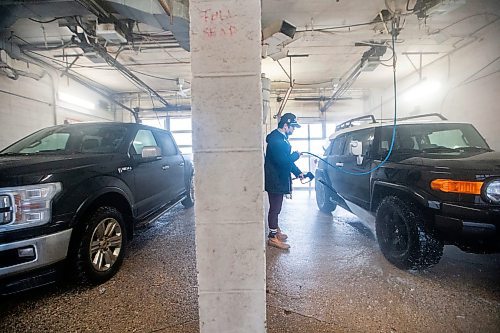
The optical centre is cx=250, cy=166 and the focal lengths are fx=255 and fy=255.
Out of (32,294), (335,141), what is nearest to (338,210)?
(335,141)

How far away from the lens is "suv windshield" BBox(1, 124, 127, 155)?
3078 mm

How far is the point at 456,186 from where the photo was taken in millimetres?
2234

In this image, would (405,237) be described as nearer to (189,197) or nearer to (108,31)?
(189,197)

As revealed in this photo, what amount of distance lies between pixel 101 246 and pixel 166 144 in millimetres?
2398

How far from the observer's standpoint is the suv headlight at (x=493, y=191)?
2117mm

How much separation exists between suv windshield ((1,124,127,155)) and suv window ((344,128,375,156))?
333 cm

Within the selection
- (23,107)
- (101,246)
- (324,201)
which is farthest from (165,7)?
(23,107)

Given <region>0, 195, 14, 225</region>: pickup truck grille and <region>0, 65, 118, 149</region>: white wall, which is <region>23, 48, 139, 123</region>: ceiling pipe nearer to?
<region>0, 65, 118, 149</region>: white wall

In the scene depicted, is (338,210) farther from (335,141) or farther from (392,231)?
(392,231)

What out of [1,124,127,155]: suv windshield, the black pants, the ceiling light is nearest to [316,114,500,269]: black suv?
the black pants

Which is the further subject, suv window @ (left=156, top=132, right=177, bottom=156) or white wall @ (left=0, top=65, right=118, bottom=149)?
white wall @ (left=0, top=65, right=118, bottom=149)

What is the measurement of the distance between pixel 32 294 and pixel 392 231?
3740 millimetres

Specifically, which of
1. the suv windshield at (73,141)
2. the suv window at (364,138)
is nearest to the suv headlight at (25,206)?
the suv windshield at (73,141)

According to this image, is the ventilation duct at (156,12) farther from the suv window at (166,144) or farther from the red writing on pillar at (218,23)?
the red writing on pillar at (218,23)
